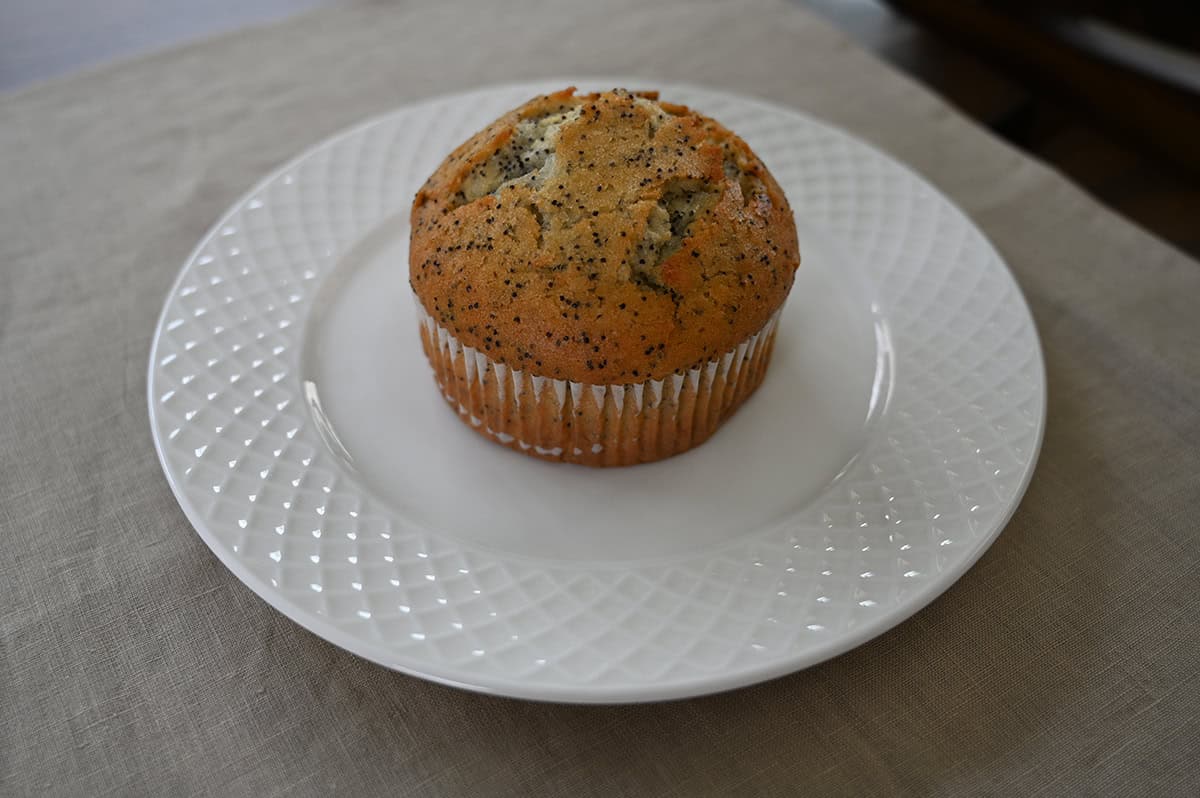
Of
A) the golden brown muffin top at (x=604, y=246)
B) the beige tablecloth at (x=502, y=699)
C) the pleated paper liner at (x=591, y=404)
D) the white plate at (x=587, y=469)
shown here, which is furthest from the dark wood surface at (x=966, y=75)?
the pleated paper liner at (x=591, y=404)

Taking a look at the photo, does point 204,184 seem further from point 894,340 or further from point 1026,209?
point 1026,209

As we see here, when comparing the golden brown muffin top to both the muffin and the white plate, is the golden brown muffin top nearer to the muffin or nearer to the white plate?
the muffin

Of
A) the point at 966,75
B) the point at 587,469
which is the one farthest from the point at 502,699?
the point at 966,75

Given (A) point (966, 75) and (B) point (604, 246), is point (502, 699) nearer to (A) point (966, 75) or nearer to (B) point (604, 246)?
(B) point (604, 246)

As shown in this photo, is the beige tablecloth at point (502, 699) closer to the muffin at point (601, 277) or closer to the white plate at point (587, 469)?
the white plate at point (587, 469)

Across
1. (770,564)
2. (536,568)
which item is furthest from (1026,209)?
(536,568)

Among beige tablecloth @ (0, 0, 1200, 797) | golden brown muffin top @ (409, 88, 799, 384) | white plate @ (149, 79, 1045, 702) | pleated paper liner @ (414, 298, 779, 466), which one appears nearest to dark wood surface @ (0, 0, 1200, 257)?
beige tablecloth @ (0, 0, 1200, 797)
